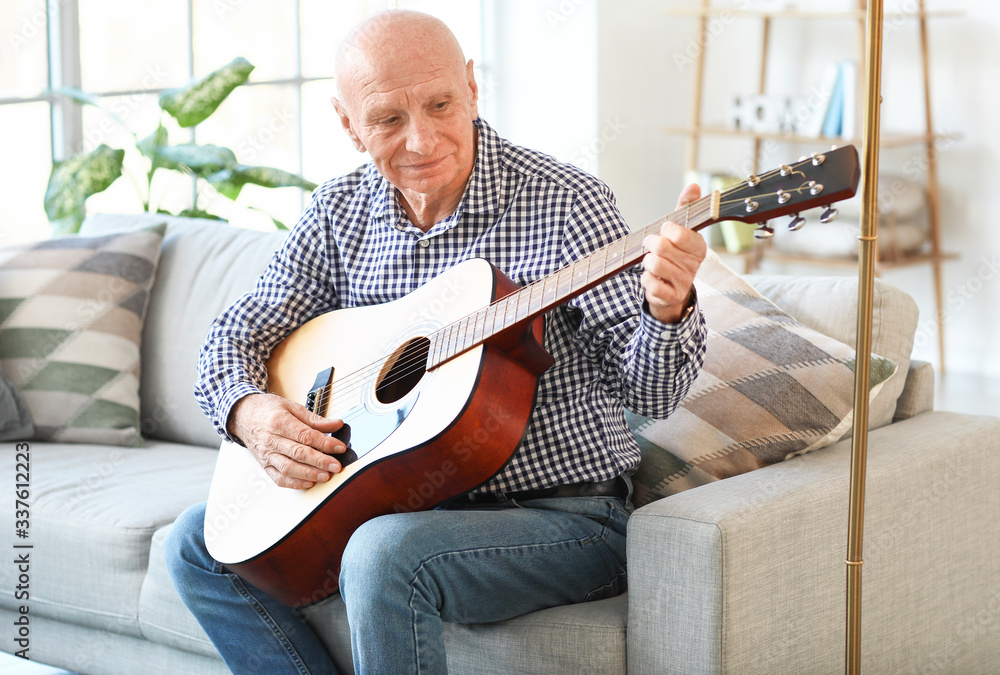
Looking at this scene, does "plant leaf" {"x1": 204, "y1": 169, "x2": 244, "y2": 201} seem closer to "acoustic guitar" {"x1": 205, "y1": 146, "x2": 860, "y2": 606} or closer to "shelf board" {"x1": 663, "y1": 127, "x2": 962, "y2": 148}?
"acoustic guitar" {"x1": 205, "y1": 146, "x2": 860, "y2": 606}

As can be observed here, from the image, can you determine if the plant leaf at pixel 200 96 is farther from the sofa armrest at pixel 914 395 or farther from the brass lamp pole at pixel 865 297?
the brass lamp pole at pixel 865 297

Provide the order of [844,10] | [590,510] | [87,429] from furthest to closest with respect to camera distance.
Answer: [844,10]
[87,429]
[590,510]

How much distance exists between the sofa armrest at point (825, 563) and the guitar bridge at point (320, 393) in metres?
0.47

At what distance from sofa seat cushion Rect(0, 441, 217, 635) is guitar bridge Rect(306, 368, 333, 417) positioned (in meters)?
0.44

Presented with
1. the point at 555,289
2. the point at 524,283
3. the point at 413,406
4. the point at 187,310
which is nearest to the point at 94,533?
the point at 187,310

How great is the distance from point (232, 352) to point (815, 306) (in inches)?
37.5

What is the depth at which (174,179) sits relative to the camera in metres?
3.36

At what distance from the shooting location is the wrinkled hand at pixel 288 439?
136cm

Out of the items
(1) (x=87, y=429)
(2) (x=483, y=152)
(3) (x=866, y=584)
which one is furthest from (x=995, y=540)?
(1) (x=87, y=429)

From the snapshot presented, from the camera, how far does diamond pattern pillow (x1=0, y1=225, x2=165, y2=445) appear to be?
7.24 feet

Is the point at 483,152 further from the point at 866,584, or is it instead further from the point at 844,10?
the point at 844,10

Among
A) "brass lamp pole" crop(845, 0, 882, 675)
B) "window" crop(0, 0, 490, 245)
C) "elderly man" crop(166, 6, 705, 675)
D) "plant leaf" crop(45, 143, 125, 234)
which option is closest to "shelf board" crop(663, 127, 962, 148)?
"window" crop(0, 0, 490, 245)

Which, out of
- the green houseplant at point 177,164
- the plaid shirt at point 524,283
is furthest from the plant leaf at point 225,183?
the plaid shirt at point 524,283

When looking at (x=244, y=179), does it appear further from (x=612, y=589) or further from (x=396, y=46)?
(x=612, y=589)
